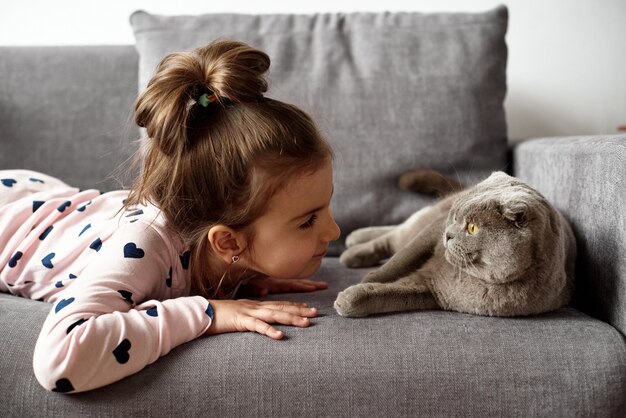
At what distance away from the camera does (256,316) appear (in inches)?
39.5

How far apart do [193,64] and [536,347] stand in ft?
2.52

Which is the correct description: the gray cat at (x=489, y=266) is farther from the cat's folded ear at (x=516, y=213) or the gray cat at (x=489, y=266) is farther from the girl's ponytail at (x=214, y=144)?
the girl's ponytail at (x=214, y=144)

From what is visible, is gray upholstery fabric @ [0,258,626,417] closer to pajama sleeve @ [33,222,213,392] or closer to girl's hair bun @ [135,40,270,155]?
pajama sleeve @ [33,222,213,392]

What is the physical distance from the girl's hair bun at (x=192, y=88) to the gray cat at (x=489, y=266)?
41 cm

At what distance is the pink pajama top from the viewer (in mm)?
869

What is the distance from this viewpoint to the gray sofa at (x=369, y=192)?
0.89 metres

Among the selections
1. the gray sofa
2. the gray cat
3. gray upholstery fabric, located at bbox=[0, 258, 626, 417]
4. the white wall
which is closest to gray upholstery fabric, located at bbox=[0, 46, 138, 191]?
the gray sofa

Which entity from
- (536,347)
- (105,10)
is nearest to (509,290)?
(536,347)

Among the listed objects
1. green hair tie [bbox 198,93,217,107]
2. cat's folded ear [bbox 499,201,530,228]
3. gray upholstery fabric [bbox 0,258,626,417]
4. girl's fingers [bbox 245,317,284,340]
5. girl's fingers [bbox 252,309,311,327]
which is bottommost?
gray upholstery fabric [bbox 0,258,626,417]

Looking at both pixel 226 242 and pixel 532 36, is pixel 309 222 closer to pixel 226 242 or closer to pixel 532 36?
pixel 226 242

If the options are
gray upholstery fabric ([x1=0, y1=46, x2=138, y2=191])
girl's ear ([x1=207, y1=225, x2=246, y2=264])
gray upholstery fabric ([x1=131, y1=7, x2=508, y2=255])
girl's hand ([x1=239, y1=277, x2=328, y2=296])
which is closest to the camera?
girl's ear ([x1=207, y1=225, x2=246, y2=264])

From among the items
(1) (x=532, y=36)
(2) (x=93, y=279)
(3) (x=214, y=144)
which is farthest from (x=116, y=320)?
(1) (x=532, y=36)

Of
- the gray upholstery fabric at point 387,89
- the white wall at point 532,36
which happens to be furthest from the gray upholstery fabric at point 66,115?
the white wall at point 532,36

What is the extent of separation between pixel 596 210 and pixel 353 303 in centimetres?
51
